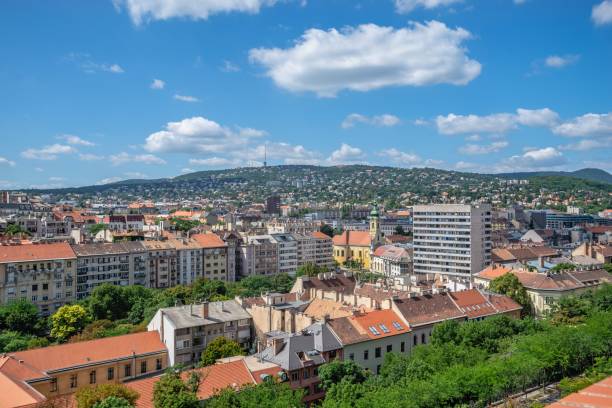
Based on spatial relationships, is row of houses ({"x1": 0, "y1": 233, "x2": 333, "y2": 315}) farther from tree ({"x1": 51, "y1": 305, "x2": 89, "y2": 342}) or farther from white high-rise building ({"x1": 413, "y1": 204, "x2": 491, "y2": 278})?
white high-rise building ({"x1": 413, "y1": 204, "x2": 491, "y2": 278})

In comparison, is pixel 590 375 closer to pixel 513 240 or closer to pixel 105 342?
pixel 105 342

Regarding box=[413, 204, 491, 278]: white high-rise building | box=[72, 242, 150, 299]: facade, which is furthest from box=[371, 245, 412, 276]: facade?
box=[72, 242, 150, 299]: facade

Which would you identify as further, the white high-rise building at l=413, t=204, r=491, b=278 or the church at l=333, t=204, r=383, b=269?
the church at l=333, t=204, r=383, b=269

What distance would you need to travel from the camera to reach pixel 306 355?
4578cm

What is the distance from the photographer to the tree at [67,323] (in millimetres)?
68250

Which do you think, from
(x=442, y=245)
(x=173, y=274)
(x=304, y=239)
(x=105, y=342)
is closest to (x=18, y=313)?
(x=105, y=342)

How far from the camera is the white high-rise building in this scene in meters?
115

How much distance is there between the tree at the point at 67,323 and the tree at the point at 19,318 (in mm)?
3732

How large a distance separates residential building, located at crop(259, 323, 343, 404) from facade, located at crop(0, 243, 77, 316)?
52.6 m

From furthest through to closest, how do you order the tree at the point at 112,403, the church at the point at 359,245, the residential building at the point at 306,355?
the church at the point at 359,245
the residential building at the point at 306,355
the tree at the point at 112,403

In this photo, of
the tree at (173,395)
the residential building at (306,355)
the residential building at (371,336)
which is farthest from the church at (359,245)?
the tree at (173,395)

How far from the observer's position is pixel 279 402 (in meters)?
31.4

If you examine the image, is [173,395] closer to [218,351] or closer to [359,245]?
[218,351]

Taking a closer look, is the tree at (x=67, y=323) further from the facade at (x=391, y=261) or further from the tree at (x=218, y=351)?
the facade at (x=391, y=261)
